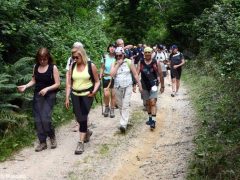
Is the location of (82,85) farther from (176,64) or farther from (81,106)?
(176,64)

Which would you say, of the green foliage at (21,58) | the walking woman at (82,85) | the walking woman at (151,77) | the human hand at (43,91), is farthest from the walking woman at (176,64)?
the human hand at (43,91)

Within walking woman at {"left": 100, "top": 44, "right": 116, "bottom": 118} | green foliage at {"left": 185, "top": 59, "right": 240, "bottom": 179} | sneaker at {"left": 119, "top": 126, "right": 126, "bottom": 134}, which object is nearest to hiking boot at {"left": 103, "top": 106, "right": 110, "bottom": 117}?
walking woman at {"left": 100, "top": 44, "right": 116, "bottom": 118}

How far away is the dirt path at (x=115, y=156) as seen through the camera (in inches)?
287

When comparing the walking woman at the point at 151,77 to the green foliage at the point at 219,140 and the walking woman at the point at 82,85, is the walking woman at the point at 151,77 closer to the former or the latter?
the green foliage at the point at 219,140

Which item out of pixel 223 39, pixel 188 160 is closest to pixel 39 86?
pixel 188 160

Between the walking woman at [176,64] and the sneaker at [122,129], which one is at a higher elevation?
the walking woman at [176,64]

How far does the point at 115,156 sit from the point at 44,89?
1.91 m

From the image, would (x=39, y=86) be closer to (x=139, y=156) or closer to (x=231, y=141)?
(x=139, y=156)

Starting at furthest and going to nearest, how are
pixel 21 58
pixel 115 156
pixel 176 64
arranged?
pixel 176 64
pixel 21 58
pixel 115 156

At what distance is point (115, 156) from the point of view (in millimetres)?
8234

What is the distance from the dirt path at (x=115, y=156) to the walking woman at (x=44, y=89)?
446 millimetres

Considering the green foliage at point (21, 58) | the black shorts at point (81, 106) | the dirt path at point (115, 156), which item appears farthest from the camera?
the green foliage at point (21, 58)

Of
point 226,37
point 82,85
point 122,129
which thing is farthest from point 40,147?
point 226,37

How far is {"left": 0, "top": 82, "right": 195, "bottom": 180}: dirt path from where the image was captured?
287 inches
